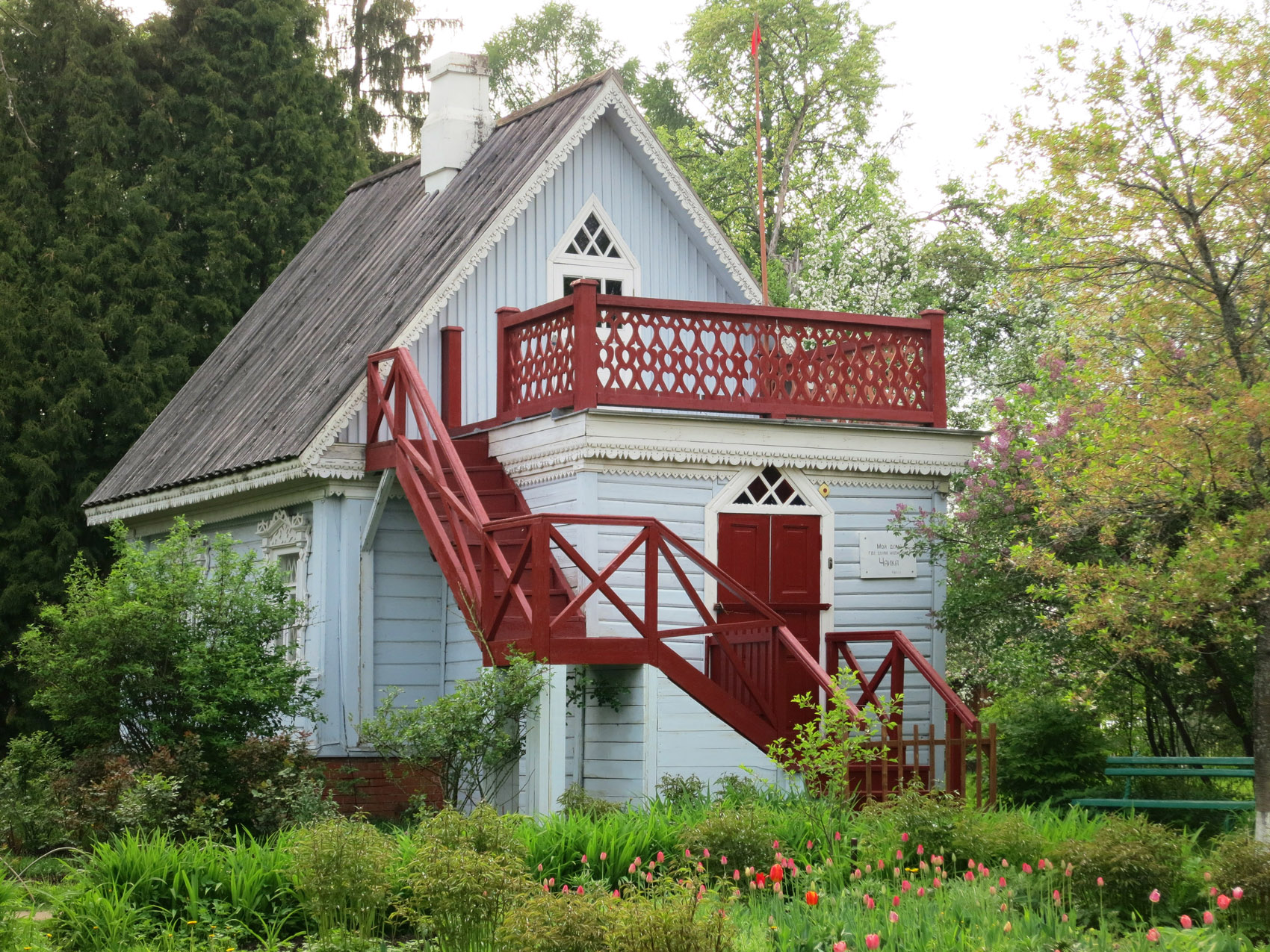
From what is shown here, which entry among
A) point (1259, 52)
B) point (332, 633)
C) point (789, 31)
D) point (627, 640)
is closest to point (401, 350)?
point (332, 633)

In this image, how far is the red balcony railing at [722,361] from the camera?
14367mm

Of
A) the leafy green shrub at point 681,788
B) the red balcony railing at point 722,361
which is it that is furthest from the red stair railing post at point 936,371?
the leafy green shrub at point 681,788

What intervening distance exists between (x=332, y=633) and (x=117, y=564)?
2384mm

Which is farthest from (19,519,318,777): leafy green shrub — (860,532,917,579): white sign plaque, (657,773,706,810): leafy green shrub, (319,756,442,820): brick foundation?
(860,532,917,579): white sign plaque

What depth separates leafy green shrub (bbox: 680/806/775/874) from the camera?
9734 mm

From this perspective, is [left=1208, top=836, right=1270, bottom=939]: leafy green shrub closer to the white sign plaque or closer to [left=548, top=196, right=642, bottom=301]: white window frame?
the white sign plaque

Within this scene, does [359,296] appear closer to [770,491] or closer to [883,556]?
[770,491]

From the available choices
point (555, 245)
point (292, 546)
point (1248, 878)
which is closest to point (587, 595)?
point (292, 546)

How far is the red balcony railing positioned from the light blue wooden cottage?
0.03 metres

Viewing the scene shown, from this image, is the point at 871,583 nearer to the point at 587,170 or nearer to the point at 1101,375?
the point at 1101,375

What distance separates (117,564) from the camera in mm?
14664

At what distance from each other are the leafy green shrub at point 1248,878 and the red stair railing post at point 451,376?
9.57 m

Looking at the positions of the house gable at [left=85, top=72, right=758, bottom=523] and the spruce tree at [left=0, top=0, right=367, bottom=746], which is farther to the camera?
the spruce tree at [left=0, top=0, right=367, bottom=746]

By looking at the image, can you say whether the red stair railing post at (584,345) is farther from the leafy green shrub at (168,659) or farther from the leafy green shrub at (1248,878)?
the leafy green shrub at (1248,878)
